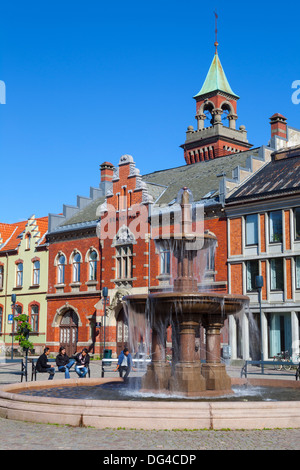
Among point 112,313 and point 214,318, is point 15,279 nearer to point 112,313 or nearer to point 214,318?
point 112,313

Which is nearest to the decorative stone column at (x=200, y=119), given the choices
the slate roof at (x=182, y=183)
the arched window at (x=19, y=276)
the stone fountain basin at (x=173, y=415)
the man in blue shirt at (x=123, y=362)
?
the slate roof at (x=182, y=183)

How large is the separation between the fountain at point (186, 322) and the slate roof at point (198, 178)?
2007 centimetres

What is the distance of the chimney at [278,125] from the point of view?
3888cm

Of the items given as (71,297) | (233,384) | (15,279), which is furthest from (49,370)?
(15,279)

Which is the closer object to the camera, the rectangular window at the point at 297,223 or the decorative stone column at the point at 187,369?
the decorative stone column at the point at 187,369

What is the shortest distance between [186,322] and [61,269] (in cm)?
3075

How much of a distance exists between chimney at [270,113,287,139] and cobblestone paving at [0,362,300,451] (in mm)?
30571

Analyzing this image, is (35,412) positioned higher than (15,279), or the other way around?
(15,279)

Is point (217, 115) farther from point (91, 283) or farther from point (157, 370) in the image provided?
point (157, 370)

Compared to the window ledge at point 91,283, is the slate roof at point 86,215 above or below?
above

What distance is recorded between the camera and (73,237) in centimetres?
4350

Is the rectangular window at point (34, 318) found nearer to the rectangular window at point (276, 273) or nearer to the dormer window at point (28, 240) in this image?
the dormer window at point (28, 240)

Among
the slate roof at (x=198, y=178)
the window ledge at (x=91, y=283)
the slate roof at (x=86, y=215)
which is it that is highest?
the slate roof at (x=198, y=178)

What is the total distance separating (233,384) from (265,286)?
47.2 ft
